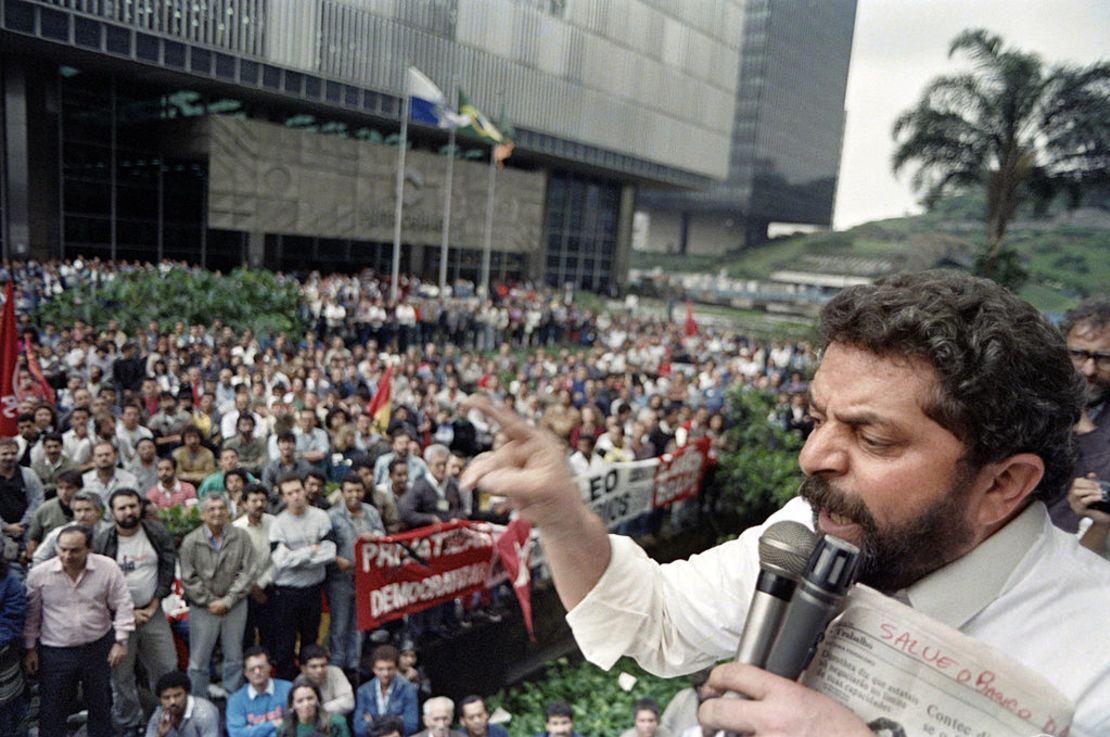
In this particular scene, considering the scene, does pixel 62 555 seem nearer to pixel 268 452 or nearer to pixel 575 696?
pixel 268 452

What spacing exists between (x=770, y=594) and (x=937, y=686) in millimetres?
194

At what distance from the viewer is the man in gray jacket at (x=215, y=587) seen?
468 cm

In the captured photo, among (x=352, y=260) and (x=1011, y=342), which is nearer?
(x=1011, y=342)

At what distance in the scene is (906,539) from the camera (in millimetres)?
1078

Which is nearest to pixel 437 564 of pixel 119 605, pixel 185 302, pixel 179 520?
pixel 179 520

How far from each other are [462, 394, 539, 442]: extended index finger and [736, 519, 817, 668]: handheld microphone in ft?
1.22

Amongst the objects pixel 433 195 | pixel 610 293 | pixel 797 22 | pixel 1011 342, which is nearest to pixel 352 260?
pixel 433 195

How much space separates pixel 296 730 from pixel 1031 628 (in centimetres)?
421

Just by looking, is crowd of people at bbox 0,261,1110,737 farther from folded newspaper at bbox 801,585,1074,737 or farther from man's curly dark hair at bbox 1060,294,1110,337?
folded newspaper at bbox 801,585,1074,737

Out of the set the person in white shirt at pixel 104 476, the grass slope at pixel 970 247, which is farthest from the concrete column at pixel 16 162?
the grass slope at pixel 970 247

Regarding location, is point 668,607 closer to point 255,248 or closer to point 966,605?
point 966,605

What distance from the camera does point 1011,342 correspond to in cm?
108

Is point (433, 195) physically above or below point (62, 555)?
above

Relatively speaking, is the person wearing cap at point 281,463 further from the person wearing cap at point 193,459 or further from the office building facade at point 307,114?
the office building facade at point 307,114
